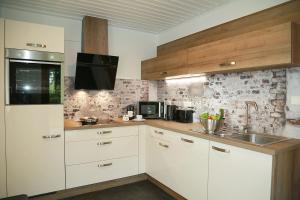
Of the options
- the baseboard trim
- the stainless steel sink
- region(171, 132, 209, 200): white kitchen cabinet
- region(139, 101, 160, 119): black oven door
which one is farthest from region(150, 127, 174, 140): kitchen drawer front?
the stainless steel sink

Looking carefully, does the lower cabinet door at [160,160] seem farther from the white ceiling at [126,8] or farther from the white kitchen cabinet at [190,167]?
the white ceiling at [126,8]

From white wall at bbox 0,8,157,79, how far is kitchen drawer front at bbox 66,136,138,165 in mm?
1178

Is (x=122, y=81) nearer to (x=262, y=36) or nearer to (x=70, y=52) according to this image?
(x=70, y=52)

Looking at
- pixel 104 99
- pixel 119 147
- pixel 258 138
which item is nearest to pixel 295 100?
pixel 258 138

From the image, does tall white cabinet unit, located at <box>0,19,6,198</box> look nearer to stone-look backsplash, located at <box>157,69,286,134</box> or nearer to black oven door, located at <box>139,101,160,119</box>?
black oven door, located at <box>139,101,160,119</box>

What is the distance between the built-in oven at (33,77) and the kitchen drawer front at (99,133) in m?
0.47

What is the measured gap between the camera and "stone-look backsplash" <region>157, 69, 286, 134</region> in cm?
211

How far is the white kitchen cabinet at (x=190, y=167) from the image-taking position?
2162 millimetres

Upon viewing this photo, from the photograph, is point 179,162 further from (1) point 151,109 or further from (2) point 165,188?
(1) point 151,109

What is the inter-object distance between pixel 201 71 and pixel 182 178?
4.37 feet

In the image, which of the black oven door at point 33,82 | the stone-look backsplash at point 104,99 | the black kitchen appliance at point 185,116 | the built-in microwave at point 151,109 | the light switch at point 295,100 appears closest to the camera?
the light switch at point 295,100

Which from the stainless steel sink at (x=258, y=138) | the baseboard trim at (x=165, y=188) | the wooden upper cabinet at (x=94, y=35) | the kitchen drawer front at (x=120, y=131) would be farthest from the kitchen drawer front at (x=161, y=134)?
the wooden upper cabinet at (x=94, y=35)

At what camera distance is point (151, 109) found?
141 inches

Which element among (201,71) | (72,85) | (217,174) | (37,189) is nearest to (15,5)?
(72,85)
